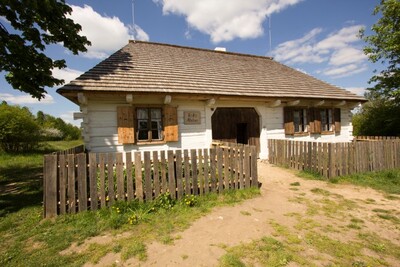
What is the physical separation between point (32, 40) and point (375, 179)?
1246 centimetres

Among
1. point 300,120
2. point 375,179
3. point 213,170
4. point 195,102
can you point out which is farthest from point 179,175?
point 300,120

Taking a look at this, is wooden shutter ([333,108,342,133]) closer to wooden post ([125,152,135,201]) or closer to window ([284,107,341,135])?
window ([284,107,341,135])

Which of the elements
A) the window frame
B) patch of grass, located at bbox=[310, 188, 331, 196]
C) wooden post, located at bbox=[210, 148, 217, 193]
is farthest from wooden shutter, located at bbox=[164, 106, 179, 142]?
patch of grass, located at bbox=[310, 188, 331, 196]

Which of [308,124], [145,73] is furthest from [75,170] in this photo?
[308,124]

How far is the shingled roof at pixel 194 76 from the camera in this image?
25.3 feet

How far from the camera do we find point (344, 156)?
7.25 meters

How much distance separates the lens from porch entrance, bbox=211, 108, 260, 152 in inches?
406

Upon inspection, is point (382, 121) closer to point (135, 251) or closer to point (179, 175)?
point (179, 175)

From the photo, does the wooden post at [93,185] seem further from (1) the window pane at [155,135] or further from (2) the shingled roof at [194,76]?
(1) the window pane at [155,135]

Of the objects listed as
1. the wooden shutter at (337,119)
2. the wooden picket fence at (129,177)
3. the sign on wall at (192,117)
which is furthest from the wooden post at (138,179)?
the wooden shutter at (337,119)

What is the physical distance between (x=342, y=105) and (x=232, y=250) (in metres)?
12.4

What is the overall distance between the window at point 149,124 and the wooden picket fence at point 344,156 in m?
5.52

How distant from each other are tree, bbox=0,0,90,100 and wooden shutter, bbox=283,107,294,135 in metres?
9.97

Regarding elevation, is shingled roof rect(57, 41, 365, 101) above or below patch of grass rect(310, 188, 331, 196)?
above
